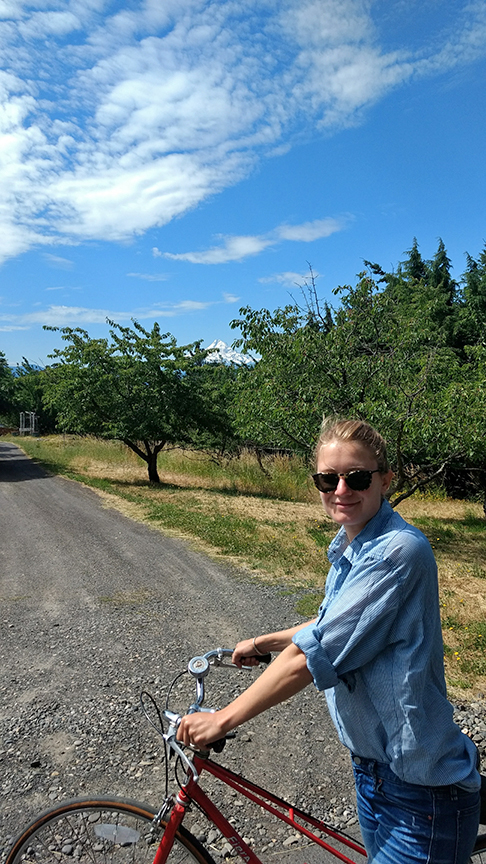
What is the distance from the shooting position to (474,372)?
496 inches

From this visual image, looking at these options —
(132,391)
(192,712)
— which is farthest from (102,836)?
(132,391)

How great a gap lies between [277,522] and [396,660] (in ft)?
35.3

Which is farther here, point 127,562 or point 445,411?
point 445,411

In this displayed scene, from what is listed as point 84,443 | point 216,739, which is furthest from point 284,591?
point 84,443

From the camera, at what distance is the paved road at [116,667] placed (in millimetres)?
3297

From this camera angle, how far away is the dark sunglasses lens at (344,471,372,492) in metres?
1.70

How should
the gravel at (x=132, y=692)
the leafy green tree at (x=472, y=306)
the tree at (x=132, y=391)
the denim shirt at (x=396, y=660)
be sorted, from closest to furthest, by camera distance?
the denim shirt at (x=396, y=660) < the gravel at (x=132, y=692) < the tree at (x=132, y=391) < the leafy green tree at (x=472, y=306)

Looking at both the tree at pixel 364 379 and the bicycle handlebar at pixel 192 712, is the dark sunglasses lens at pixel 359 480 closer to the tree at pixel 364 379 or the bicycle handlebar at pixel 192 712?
the bicycle handlebar at pixel 192 712

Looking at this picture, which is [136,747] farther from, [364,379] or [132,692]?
[364,379]

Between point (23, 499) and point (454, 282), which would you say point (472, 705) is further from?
point (454, 282)

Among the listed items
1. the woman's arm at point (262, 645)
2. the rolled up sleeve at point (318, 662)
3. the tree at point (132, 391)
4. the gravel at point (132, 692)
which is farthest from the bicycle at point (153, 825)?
the tree at point (132, 391)

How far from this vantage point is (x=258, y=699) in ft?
5.23

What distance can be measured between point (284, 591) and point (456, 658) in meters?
2.53

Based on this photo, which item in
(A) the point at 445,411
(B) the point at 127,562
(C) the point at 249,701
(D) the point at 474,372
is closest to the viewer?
(C) the point at 249,701
